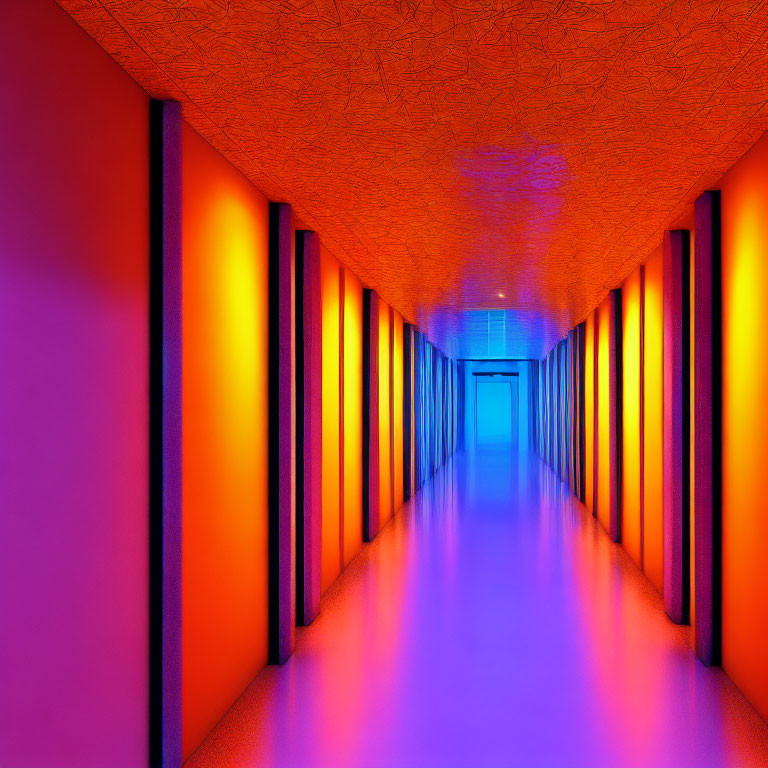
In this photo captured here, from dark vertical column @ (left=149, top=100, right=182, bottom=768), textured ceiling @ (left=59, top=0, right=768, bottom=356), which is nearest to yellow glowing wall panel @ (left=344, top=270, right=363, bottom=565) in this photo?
textured ceiling @ (left=59, top=0, right=768, bottom=356)

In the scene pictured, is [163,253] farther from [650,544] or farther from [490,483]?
[490,483]

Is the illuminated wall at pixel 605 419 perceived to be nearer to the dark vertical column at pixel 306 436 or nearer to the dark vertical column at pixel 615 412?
the dark vertical column at pixel 615 412

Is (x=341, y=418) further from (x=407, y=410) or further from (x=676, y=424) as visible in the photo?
(x=407, y=410)

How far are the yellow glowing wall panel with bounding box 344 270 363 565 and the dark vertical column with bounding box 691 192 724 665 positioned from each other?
11.8ft

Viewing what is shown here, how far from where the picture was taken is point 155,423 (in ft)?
9.63

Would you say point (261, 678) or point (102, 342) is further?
point (261, 678)

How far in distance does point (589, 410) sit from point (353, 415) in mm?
4713

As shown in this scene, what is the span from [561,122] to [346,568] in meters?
5.04

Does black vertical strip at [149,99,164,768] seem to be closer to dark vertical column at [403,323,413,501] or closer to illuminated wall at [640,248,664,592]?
illuminated wall at [640,248,664,592]

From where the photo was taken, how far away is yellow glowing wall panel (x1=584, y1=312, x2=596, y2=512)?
1024cm

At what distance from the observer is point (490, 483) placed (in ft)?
45.8

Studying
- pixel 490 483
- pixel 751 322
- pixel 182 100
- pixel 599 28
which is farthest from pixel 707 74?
pixel 490 483

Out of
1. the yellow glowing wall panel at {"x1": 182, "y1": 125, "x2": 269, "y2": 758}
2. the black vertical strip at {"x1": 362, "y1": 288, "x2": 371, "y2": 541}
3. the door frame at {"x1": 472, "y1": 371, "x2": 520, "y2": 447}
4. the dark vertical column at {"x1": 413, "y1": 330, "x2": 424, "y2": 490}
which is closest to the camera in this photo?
the yellow glowing wall panel at {"x1": 182, "y1": 125, "x2": 269, "y2": 758}

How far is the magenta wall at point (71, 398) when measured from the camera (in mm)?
2027
